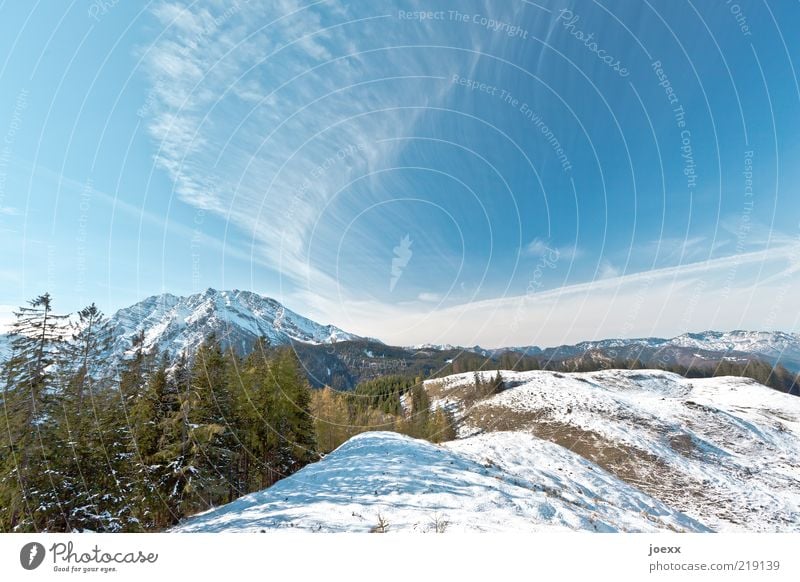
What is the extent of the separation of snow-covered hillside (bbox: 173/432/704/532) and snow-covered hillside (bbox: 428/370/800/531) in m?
18.1

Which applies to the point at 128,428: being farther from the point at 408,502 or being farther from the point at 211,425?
the point at 408,502

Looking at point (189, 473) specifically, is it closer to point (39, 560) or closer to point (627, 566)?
point (39, 560)

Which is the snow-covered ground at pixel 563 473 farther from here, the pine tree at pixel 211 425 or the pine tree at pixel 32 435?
the pine tree at pixel 32 435

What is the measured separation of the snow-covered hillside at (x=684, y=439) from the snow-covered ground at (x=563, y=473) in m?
0.22

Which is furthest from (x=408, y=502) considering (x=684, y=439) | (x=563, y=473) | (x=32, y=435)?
(x=684, y=439)

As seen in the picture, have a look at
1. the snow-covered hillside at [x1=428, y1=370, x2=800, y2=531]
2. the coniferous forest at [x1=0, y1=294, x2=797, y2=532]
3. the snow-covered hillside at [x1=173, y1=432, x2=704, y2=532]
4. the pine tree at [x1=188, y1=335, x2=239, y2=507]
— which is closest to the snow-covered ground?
the snow-covered hillside at [x1=173, y1=432, x2=704, y2=532]

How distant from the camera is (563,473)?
2314 cm

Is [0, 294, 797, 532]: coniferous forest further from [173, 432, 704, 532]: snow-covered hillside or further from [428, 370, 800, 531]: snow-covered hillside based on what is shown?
[428, 370, 800, 531]: snow-covered hillside

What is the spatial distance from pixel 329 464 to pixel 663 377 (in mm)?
128425

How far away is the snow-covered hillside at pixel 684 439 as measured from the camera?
104 feet

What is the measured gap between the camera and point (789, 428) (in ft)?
193

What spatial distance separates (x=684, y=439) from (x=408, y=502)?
5899 cm

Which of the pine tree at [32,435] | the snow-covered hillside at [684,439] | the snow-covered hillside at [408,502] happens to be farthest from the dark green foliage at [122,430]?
the snow-covered hillside at [684,439]

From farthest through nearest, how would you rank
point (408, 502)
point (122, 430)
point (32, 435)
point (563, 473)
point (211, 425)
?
point (563, 473)
point (211, 425)
point (122, 430)
point (32, 435)
point (408, 502)
